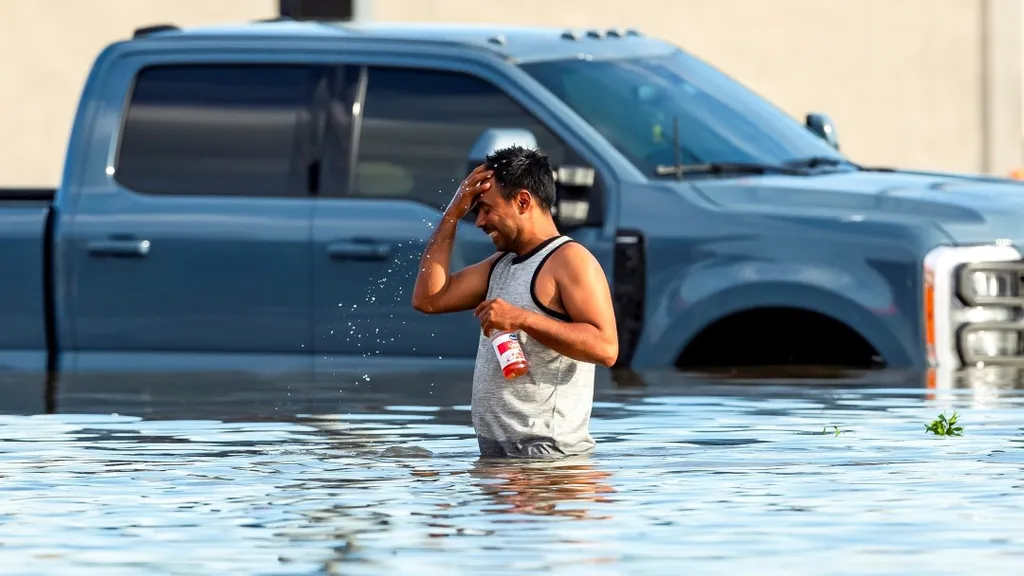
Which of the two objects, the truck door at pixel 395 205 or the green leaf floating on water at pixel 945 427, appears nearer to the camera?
the green leaf floating on water at pixel 945 427

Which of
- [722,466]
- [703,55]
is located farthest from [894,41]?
[722,466]

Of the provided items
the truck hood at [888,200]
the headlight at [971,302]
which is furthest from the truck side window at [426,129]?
the headlight at [971,302]

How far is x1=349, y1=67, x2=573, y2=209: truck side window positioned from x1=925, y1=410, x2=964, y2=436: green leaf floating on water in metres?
2.12

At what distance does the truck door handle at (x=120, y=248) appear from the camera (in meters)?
11.6

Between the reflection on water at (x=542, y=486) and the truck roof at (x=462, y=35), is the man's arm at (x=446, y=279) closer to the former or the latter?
the reflection on water at (x=542, y=486)

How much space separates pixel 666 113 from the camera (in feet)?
38.0

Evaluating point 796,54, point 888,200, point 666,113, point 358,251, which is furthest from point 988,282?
point 796,54

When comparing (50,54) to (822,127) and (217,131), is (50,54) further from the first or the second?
(217,131)

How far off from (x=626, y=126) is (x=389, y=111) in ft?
3.12

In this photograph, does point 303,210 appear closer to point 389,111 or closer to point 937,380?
point 389,111

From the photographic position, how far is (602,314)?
331 inches

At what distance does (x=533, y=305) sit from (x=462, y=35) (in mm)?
3558

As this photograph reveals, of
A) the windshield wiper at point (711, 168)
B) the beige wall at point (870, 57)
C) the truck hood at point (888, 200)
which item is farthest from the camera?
the beige wall at point (870, 57)

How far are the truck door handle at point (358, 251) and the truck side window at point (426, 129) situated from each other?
0.76 feet
